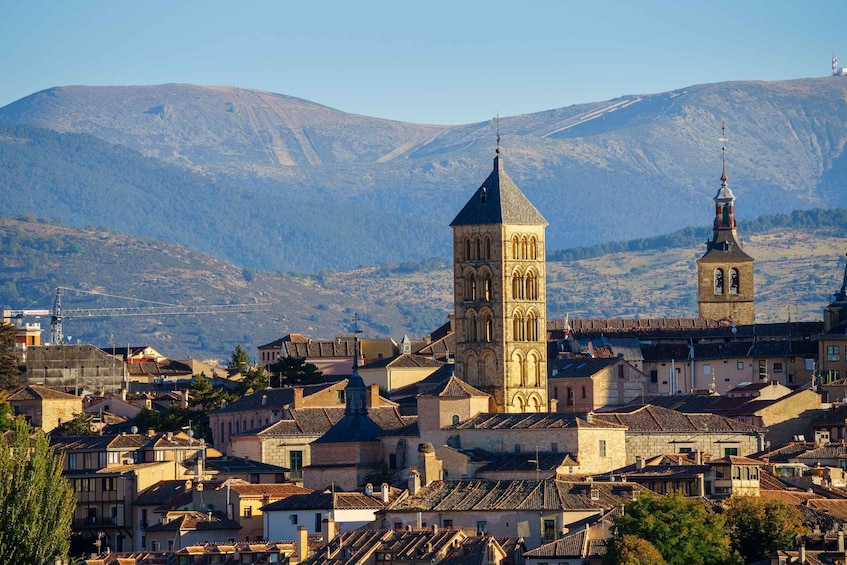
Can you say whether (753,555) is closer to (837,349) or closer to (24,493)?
(24,493)

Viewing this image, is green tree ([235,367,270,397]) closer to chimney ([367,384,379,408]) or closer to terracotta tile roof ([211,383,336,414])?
terracotta tile roof ([211,383,336,414])

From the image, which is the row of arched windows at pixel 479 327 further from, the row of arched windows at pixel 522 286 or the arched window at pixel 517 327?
the row of arched windows at pixel 522 286

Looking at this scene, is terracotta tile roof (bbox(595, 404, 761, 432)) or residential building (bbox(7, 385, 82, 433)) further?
residential building (bbox(7, 385, 82, 433))

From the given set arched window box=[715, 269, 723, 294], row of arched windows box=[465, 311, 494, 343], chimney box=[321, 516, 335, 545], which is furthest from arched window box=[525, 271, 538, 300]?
arched window box=[715, 269, 723, 294]

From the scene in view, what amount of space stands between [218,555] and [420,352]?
187 ft

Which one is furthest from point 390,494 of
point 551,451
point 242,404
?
point 242,404

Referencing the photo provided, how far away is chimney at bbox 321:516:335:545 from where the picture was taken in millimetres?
92012

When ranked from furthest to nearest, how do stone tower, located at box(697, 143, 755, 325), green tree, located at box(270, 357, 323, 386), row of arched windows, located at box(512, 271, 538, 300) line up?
stone tower, located at box(697, 143, 755, 325)
green tree, located at box(270, 357, 323, 386)
row of arched windows, located at box(512, 271, 538, 300)

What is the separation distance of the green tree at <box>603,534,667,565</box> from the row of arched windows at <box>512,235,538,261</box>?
40.9 metres

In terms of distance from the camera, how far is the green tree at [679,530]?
80.8 metres

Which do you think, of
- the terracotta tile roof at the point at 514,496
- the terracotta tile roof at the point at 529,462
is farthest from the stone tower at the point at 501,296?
the terracotta tile roof at the point at 514,496

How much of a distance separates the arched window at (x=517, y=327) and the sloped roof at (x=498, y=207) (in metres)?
4.13

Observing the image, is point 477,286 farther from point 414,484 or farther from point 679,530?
point 679,530

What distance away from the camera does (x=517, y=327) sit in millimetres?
118688
